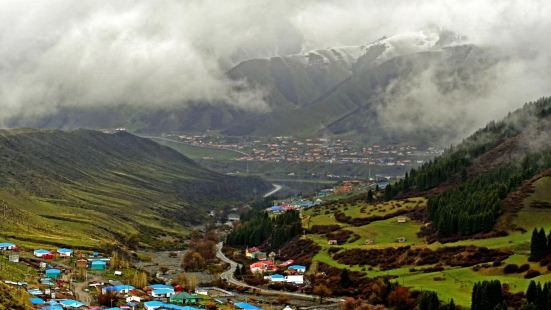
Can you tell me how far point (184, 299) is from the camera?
416ft

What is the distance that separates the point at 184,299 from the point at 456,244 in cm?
6052

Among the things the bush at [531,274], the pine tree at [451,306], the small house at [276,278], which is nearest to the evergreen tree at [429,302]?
the pine tree at [451,306]

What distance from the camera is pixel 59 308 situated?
10338 centimetres

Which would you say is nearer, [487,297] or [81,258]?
[487,297]

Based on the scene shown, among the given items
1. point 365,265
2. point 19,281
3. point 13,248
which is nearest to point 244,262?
point 365,265

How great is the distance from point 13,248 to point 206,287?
46.4 m

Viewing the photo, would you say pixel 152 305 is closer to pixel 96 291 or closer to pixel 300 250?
pixel 96 291

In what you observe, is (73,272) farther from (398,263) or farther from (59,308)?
(398,263)

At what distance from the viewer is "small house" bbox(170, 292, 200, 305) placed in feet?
410

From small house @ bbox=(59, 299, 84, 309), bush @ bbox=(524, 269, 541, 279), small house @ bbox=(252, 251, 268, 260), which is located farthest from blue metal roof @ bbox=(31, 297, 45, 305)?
small house @ bbox=(252, 251, 268, 260)

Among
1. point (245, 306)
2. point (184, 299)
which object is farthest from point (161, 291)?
point (245, 306)

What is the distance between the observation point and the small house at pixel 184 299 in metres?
125

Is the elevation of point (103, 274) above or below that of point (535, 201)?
below

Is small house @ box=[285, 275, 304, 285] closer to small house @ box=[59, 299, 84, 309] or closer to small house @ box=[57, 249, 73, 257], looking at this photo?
small house @ box=[57, 249, 73, 257]
